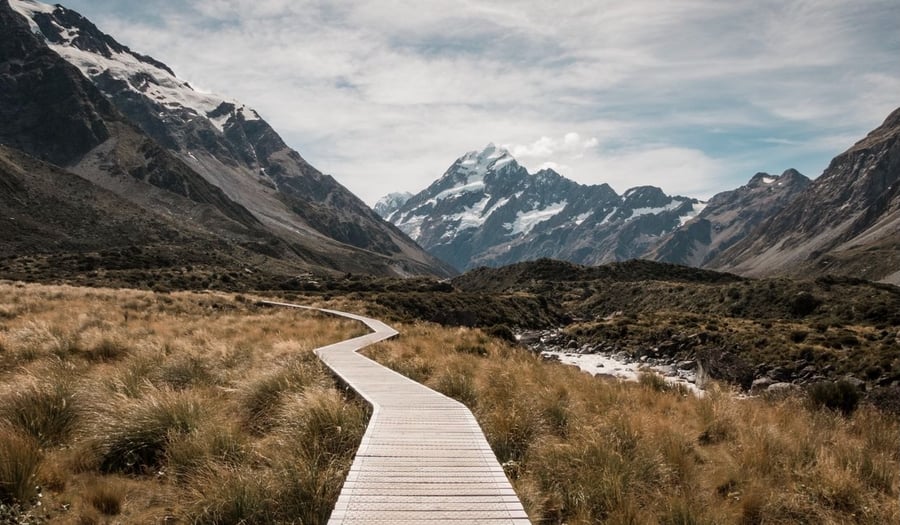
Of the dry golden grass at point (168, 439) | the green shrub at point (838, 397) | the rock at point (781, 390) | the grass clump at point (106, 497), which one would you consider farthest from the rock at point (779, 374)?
the grass clump at point (106, 497)

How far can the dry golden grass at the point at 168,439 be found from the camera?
5.98m

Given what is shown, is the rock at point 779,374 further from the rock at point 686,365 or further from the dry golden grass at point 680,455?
the dry golden grass at point 680,455

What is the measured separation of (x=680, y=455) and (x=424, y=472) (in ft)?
13.1

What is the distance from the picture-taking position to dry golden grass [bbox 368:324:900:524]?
6285 millimetres

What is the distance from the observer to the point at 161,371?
456 inches

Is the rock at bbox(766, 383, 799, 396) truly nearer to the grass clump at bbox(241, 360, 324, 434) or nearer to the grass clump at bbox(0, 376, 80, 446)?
the grass clump at bbox(241, 360, 324, 434)

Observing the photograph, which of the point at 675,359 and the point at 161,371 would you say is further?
the point at 675,359

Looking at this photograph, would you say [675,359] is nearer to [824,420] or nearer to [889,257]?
[824,420]

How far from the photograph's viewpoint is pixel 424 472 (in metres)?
6.40

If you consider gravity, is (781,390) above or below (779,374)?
above

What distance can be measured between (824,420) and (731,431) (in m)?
2.44

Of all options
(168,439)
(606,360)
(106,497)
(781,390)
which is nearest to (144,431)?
(168,439)

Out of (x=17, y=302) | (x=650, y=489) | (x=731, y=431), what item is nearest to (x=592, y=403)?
(x=731, y=431)

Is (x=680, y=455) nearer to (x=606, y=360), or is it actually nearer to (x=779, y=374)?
(x=779, y=374)
